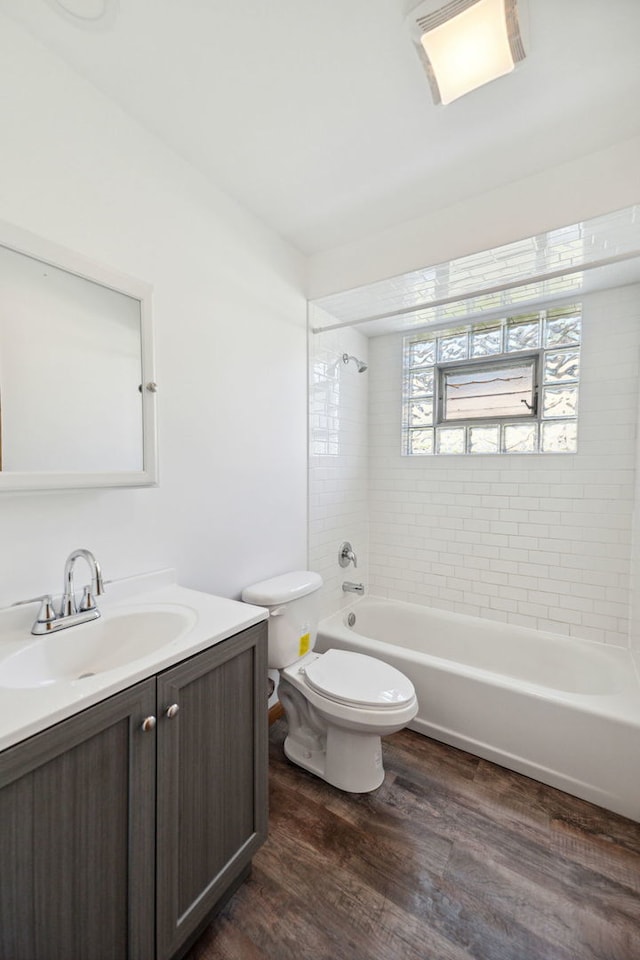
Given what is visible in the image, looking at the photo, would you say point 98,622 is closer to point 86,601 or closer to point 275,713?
point 86,601

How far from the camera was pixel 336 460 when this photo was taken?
2.62m

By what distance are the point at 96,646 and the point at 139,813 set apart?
46cm

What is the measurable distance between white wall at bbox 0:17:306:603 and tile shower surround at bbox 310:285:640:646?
0.43 metres

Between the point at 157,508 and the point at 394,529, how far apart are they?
6.20 ft

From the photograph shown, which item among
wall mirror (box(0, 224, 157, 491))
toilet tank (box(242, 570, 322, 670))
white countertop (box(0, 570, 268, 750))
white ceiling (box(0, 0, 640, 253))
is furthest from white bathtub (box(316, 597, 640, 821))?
white ceiling (box(0, 0, 640, 253))

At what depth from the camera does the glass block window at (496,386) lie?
7.78 feet

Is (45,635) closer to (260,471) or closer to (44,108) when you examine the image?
(260,471)

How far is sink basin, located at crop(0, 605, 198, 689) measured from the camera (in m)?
0.99

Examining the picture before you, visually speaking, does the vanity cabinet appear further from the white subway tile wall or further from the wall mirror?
the white subway tile wall

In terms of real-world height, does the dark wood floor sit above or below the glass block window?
below

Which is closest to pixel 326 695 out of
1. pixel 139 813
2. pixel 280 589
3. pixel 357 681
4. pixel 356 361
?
pixel 357 681

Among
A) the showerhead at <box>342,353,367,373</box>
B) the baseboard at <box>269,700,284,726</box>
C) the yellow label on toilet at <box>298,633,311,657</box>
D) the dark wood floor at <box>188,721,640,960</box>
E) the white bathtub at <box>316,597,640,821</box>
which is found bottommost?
the dark wood floor at <box>188,721,640,960</box>

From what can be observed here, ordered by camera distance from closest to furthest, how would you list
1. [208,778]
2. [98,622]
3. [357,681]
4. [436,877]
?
[208,778] → [98,622] → [436,877] → [357,681]

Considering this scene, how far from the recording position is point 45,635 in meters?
1.07
